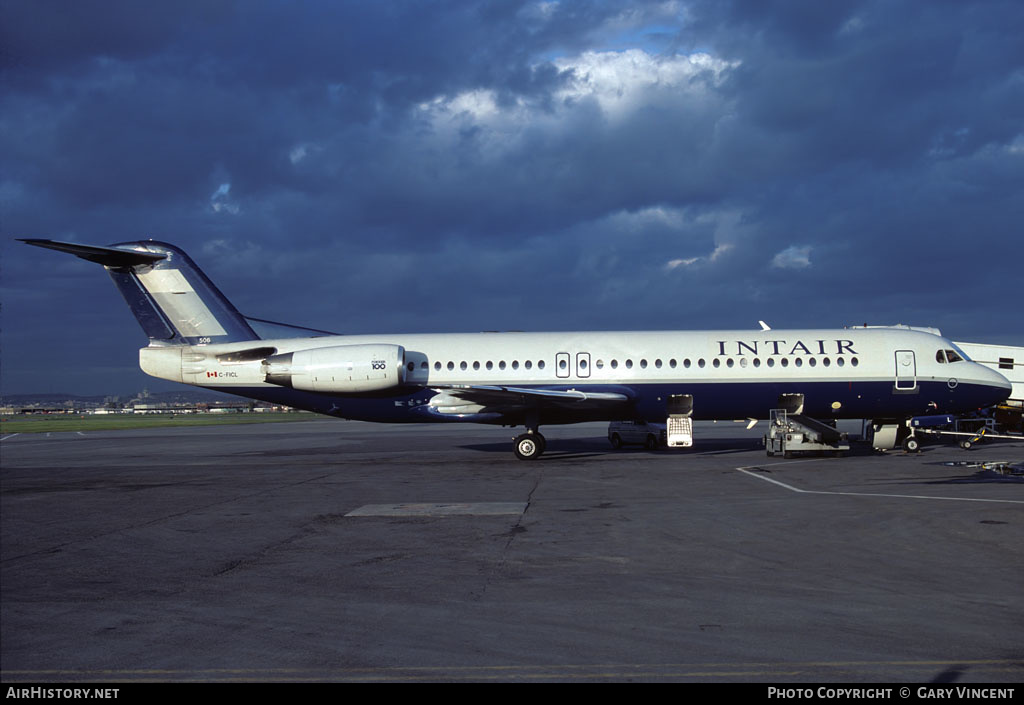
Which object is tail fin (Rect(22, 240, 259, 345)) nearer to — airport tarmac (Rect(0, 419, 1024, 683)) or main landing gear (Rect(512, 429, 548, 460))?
airport tarmac (Rect(0, 419, 1024, 683))

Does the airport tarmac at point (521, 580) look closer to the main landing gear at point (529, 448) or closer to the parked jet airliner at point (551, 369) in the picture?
the main landing gear at point (529, 448)

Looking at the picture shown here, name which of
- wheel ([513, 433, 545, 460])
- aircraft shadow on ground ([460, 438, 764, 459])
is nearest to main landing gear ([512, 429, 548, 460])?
wheel ([513, 433, 545, 460])

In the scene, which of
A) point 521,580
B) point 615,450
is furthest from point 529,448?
point 521,580

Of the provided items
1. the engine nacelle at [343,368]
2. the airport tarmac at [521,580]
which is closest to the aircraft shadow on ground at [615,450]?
the engine nacelle at [343,368]

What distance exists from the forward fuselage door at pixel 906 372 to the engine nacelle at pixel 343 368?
16.4 meters

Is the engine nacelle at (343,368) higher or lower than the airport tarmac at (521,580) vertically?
higher

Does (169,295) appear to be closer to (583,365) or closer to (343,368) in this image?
(343,368)

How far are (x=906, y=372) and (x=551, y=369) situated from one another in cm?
1172

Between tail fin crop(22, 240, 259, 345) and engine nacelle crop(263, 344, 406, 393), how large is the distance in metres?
3.11

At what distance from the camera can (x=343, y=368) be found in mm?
23844

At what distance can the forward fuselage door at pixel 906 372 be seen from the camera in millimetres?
24516

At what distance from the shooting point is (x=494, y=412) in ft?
78.3

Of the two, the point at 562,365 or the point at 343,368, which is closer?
the point at 343,368
